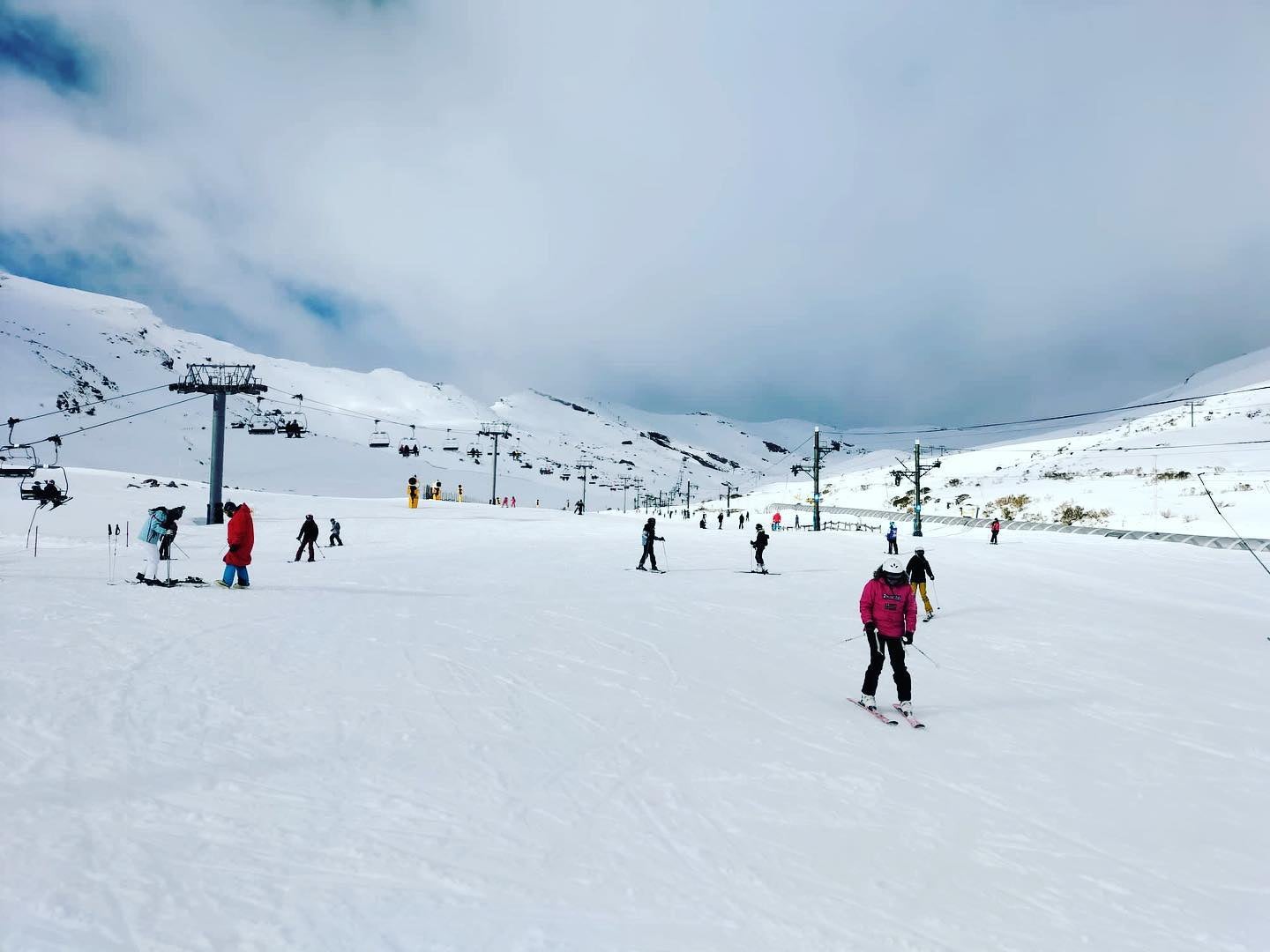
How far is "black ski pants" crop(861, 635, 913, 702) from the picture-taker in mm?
7703

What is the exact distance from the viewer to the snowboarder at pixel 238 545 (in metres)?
13.6

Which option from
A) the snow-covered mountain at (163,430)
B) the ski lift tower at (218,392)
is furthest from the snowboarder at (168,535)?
the snow-covered mountain at (163,430)

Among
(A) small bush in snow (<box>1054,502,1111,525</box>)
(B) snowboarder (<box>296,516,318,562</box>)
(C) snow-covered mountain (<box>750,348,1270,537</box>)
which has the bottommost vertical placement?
(B) snowboarder (<box>296,516,318,562</box>)

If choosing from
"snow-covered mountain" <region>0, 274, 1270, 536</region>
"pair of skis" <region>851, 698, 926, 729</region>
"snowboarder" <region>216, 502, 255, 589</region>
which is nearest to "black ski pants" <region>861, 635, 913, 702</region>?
"pair of skis" <region>851, 698, 926, 729</region>

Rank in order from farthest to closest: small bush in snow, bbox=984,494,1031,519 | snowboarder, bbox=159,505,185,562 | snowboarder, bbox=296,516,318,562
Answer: small bush in snow, bbox=984,494,1031,519
snowboarder, bbox=296,516,318,562
snowboarder, bbox=159,505,185,562

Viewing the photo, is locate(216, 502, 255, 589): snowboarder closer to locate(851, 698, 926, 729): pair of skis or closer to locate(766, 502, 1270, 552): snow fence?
locate(851, 698, 926, 729): pair of skis

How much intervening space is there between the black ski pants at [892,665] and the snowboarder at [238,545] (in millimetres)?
12518

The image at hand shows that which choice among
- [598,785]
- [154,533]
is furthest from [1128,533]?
[154,533]

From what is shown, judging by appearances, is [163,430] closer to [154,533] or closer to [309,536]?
[309,536]

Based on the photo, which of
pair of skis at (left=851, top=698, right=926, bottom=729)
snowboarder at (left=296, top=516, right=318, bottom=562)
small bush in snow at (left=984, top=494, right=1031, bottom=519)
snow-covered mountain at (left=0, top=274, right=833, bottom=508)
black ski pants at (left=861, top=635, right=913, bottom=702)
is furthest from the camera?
snow-covered mountain at (left=0, top=274, right=833, bottom=508)

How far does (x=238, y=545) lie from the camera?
13805 mm

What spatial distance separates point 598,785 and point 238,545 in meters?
11.9

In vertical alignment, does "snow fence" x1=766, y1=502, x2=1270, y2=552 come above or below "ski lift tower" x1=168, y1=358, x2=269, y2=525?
below

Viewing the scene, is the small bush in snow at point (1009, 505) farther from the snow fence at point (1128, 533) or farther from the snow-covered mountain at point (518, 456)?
the snow fence at point (1128, 533)
